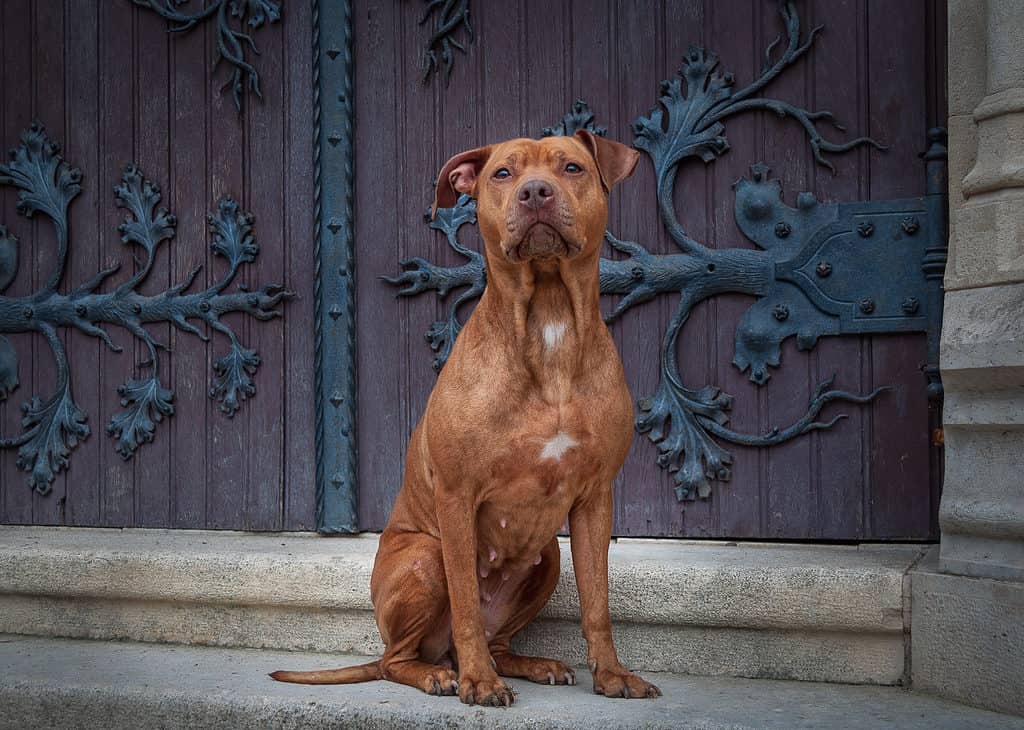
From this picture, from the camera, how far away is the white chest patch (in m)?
2.82

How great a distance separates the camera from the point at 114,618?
12.4 feet

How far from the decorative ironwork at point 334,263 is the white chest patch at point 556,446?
4.92 ft

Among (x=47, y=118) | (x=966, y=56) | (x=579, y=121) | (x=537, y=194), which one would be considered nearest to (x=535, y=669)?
(x=537, y=194)

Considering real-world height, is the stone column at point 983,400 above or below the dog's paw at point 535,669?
above

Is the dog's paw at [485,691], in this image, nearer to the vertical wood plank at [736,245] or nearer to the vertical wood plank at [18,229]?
the vertical wood plank at [736,245]

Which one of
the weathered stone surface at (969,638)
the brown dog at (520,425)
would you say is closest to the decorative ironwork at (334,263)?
the brown dog at (520,425)

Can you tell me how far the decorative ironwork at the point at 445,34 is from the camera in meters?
4.08

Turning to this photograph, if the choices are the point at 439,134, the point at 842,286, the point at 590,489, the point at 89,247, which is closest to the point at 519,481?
the point at 590,489

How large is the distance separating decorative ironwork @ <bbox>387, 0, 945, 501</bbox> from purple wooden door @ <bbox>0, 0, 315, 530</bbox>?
3.85 ft

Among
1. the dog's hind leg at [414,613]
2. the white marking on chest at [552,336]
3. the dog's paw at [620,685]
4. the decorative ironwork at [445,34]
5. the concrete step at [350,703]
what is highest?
the decorative ironwork at [445,34]

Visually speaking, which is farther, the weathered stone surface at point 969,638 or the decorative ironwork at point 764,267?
the decorative ironwork at point 764,267

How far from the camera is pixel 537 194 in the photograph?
8.75 ft

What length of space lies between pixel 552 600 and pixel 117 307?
87.0 inches

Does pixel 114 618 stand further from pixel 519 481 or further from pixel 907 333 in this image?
pixel 907 333
